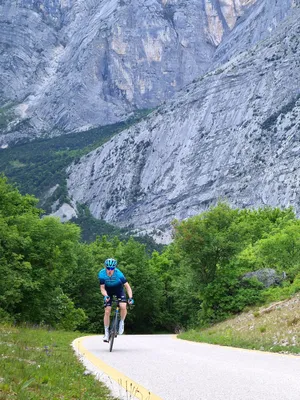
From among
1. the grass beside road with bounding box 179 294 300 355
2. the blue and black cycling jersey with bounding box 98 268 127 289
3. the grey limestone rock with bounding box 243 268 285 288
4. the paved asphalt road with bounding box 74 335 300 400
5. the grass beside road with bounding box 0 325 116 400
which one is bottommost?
the grey limestone rock with bounding box 243 268 285 288

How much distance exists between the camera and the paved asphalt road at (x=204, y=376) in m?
5.82

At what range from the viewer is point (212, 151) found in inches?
5330

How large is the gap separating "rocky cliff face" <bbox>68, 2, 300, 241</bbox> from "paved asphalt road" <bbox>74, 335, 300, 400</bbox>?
96.4 meters

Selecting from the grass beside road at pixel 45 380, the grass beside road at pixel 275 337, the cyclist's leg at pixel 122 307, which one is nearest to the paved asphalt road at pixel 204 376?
the grass beside road at pixel 45 380

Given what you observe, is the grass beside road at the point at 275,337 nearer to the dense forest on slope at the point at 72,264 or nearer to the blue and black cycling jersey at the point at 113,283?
the blue and black cycling jersey at the point at 113,283

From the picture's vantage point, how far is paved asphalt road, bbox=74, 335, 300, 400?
582 cm

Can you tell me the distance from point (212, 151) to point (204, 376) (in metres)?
130

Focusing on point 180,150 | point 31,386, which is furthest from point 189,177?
point 31,386

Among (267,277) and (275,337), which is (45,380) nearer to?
(275,337)

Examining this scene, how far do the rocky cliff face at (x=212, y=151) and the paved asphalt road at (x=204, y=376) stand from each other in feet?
316

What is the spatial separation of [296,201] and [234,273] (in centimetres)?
7901

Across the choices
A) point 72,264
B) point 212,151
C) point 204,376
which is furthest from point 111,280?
point 212,151

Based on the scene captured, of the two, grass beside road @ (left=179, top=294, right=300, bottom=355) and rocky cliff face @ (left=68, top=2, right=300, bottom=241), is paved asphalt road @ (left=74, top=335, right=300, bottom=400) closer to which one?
grass beside road @ (left=179, top=294, right=300, bottom=355)

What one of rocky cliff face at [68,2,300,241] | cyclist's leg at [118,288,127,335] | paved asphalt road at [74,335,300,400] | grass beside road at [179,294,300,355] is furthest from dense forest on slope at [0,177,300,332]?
rocky cliff face at [68,2,300,241]
